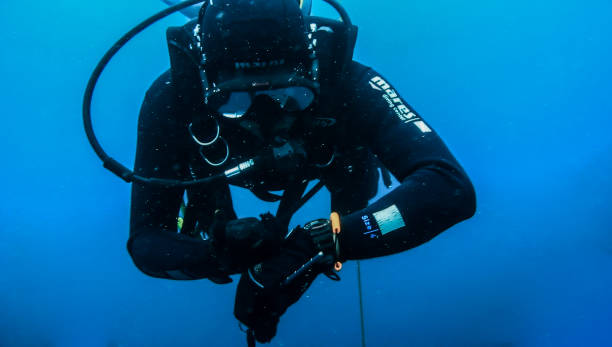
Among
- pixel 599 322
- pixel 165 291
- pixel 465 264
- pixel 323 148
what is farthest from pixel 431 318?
pixel 165 291

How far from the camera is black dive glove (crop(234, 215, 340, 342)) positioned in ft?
5.89

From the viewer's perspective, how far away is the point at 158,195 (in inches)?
86.8

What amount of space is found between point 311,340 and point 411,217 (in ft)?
28.6

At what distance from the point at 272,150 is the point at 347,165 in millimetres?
858

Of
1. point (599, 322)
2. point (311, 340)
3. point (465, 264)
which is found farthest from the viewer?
point (465, 264)

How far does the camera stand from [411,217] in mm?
1820

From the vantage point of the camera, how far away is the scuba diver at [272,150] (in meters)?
1.82

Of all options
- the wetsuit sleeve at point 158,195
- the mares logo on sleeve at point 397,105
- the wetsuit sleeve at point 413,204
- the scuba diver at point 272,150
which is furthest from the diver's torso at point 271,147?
the wetsuit sleeve at point 413,204

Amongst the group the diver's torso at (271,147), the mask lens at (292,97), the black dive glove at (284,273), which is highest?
the mask lens at (292,97)

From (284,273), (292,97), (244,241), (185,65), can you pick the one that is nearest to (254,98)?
(292,97)

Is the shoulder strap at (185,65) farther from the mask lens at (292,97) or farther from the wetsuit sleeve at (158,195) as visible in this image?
the mask lens at (292,97)

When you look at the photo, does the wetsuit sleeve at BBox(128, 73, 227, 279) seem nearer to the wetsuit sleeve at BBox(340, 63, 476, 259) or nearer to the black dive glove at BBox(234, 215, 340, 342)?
the black dive glove at BBox(234, 215, 340, 342)

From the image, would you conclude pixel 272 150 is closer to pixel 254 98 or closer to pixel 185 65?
pixel 254 98

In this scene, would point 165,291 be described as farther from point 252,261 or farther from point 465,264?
point 252,261
